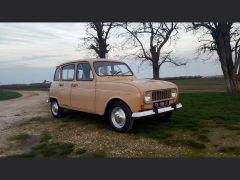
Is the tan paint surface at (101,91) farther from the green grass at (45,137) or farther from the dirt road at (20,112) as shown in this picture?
the dirt road at (20,112)

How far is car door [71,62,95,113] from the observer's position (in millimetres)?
8539

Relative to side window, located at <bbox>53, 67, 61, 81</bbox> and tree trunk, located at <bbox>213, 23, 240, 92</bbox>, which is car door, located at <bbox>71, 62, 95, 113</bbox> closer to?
side window, located at <bbox>53, 67, 61, 81</bbox>

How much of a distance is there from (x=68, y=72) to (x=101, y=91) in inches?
87.6

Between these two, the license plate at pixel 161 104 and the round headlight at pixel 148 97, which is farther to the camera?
the license plate at pixel 161 104

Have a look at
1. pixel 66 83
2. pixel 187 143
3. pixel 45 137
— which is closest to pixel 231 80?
pixel 66 83

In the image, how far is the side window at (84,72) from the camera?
8.83 meters

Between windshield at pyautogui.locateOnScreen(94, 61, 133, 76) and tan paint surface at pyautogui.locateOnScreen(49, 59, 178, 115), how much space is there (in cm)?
17

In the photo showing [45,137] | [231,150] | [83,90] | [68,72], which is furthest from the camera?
[68,72]

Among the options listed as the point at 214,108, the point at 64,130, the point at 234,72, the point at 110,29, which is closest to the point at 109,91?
the point at 64,130

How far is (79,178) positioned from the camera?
16.3ft

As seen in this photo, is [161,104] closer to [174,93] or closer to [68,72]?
[174,93]

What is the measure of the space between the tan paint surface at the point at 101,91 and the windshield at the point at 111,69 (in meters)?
0.17


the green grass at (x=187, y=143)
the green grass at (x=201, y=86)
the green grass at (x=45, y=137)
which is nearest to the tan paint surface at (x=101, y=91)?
the green grass at (x=187, y=143)

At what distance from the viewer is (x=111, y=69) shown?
909 centimetres
